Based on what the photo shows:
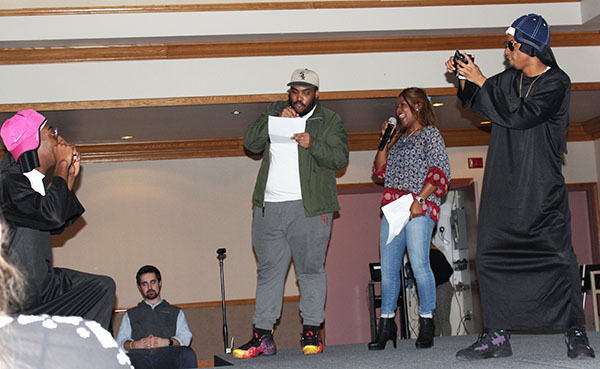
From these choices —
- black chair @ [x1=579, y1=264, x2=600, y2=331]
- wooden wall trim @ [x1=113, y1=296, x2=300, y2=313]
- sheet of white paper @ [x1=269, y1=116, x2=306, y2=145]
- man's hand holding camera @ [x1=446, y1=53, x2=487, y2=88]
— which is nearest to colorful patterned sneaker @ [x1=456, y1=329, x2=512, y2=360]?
man's hand holding camera @ [x1=446, y1=53, x2=487, y2=88]

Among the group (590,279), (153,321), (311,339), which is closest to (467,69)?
(311,339)

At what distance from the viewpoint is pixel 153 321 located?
5.26 metres

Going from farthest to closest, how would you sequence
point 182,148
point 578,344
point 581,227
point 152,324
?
point 581,227, point 182,148, point 152,324, point 578,344

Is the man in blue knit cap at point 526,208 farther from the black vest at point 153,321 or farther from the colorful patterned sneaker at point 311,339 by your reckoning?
the black vest at point 153,321

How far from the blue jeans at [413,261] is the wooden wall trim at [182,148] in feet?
13.4

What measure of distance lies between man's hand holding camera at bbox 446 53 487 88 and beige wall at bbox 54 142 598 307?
4939 mm

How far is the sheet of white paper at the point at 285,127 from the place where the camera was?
354cm

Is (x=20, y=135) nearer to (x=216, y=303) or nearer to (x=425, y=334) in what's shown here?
(x=425, y=334)

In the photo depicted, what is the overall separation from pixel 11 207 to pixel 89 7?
2.62 m

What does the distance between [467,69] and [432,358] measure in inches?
45.9

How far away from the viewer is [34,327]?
0.93m

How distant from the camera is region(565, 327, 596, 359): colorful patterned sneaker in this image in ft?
8.20

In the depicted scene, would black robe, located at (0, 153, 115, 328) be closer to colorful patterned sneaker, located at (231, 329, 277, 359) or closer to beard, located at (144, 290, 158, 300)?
colorful patterned sneaker, located at (231, 329, 277, 359)

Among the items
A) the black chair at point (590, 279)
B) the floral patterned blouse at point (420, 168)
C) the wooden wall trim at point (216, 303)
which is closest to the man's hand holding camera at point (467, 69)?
the floral patterned blouse at point (420, 168)
